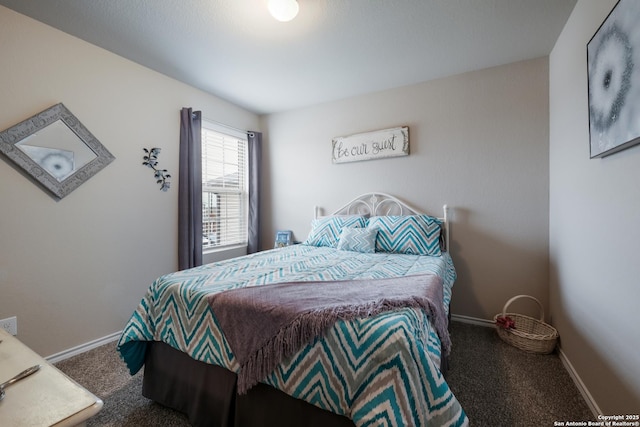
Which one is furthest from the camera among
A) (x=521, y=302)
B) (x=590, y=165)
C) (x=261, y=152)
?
(x=261, y=152)

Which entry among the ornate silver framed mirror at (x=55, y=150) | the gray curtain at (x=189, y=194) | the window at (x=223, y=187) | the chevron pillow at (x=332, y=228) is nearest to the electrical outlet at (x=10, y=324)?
the ornate silver framed mirror at (x=55, y=150)

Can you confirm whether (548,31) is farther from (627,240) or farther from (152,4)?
(152,4)

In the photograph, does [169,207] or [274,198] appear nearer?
[169,207]

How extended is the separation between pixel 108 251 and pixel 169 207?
0.64m

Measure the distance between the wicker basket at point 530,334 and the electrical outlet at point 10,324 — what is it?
11.6 ft

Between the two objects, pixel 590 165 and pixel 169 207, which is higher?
pixel 590 165

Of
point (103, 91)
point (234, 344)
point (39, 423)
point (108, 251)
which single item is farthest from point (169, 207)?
point (39, 423)

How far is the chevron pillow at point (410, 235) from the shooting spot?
2.40 meters

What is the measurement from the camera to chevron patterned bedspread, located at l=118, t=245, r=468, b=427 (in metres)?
0.90

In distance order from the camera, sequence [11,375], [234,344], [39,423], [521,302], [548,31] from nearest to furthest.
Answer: [39,423] → [11,375] → [234,344] → [548,31] → [521,302]

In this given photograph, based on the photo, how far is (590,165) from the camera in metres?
1.55

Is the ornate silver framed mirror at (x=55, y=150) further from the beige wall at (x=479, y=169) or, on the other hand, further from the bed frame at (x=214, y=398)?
the beige wall at (x=479, y=169)

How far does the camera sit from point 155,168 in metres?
2.59

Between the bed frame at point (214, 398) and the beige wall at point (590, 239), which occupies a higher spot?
the beige wall at point (590, 239)
